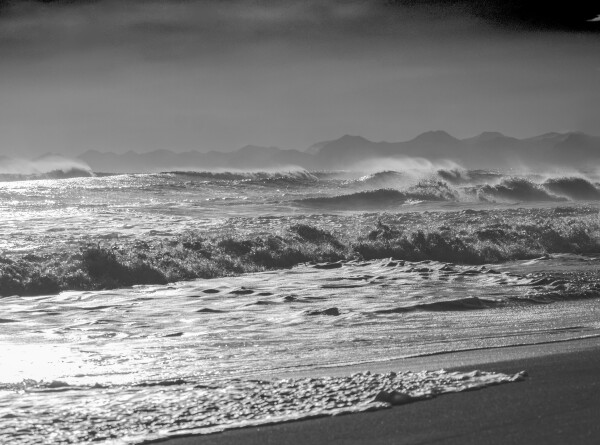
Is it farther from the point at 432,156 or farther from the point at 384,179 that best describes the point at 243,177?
the point at 432,156

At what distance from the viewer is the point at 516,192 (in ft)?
111

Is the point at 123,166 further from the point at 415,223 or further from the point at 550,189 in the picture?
the point at 415,223

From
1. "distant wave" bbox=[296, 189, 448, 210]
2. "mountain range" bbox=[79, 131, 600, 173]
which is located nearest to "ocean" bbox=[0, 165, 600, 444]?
"distant wave" bbox=[296, 189, 448, 210]

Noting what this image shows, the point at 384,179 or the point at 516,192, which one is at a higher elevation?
the point at 384,179

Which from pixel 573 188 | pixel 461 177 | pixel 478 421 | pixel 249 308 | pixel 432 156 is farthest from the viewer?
pixel 432 156

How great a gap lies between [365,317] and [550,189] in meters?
29.6

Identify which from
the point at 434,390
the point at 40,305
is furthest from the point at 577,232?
the point at 434,390

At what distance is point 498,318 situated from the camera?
784 cm

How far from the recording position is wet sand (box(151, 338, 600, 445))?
3723mm

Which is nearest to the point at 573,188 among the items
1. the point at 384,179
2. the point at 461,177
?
the point at 461,177

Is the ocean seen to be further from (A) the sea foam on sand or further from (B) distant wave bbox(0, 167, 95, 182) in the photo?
(B) distant wave bbox(0, 167, 95, 182)

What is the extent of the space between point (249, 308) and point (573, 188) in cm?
3021

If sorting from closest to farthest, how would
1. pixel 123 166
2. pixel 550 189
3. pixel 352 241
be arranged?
1. pixel 352 241
2. pixel 550 189
3. pixel 123 166

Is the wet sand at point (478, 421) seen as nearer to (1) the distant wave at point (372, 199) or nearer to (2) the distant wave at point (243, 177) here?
(1) the distant wave at point (372, 199)
